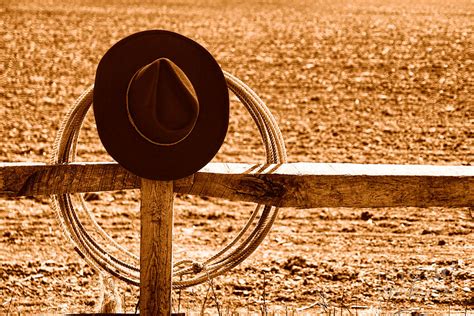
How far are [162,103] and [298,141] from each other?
473 centimetres

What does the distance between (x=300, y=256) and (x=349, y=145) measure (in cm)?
259

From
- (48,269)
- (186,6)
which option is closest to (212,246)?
(48,269)

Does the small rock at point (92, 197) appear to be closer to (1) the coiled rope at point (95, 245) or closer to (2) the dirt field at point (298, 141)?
(2) the dirt field at point (298, 141)

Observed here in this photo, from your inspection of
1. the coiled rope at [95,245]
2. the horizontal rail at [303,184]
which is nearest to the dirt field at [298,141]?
the coiled rope at [95,245]

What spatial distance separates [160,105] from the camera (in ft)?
6.90

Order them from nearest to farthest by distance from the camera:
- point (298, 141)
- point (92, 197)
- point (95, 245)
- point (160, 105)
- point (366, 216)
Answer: point (160, 105) < point (95, 245) < point (366, 216) < point (92, 197) < point (298, 141)

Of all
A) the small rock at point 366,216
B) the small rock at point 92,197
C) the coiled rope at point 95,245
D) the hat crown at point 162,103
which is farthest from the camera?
the small rock at point 92,197

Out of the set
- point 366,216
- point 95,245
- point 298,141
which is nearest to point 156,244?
point 95,245

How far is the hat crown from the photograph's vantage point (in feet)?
6.85

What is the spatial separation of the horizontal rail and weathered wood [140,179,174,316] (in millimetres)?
66

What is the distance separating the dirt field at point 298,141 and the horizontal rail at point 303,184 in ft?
1.48

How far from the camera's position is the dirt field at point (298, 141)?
3.70m

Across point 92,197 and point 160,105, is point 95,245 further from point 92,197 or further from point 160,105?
point 92,197

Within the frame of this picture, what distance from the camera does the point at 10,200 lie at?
204 inches
